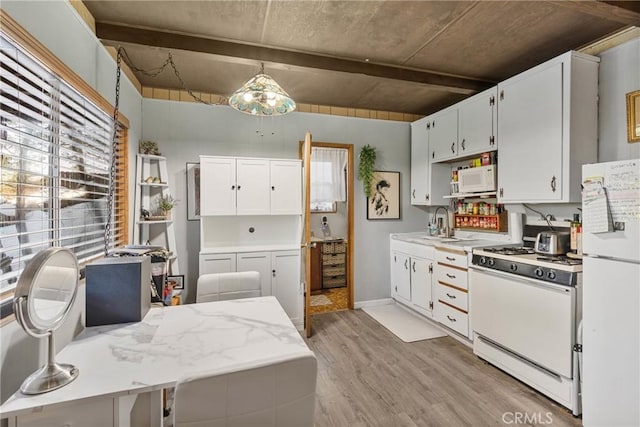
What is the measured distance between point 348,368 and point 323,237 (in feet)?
9.81

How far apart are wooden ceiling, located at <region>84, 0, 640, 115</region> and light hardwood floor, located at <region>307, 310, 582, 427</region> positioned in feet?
8.64

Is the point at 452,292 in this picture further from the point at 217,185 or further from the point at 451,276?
the point at 217,185

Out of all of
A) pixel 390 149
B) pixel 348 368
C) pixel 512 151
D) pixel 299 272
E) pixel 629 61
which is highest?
pixel 629 61

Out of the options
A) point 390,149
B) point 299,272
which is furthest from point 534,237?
point 299,272

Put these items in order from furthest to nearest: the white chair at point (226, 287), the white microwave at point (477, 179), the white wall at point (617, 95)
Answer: the white microwave at point (477, 179) < the white wall at point (617, 95) < the white chair at point (226, 287)

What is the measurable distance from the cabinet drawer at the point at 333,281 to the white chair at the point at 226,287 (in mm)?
2982

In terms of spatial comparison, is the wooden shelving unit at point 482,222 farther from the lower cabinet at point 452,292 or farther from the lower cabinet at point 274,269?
the lower cabinet at point 274,269

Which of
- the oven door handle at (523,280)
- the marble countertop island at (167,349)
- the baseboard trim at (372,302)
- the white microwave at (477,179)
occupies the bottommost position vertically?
the baseboard trim at (372,302)

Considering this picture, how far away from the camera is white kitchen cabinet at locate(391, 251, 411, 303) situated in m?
3.76

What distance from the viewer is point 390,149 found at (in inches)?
165

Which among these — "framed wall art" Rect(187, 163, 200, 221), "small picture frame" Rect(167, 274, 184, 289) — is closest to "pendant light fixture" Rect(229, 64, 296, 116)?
"framed wall art" Rect(187, 163, 200, 221)

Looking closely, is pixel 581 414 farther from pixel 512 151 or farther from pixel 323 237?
pixel 323 237


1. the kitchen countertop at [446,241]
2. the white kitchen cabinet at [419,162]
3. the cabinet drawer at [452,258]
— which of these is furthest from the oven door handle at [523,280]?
the white kitchen cabinet at [419,162]

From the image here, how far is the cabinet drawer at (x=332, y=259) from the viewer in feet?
16.6
